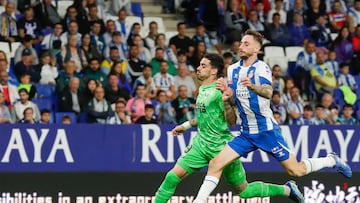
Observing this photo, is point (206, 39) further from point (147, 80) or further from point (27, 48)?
point (27, 48)

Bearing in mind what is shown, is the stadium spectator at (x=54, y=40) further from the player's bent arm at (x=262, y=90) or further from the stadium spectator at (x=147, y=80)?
the player's bent arm at (x=262, y=90)

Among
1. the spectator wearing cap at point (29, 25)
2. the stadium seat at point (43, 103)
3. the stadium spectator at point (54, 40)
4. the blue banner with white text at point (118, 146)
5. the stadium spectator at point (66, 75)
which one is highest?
the spectator wearing cap at point (29, 25)

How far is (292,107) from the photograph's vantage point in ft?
65.6

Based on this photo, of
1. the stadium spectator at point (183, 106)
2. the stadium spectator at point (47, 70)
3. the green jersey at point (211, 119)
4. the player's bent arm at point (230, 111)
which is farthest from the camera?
the stadium spectator at point (47, 70)

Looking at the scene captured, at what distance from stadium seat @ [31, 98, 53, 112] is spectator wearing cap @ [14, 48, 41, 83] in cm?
64

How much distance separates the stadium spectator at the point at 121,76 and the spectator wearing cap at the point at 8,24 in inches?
64.2

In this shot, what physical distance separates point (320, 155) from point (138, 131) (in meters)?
2.39

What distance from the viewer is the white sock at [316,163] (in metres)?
13.4

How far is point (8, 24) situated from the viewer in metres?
20.1

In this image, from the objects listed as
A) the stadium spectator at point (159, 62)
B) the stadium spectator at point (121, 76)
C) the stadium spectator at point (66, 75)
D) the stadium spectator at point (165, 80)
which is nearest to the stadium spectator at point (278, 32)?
the stadium spectator at point (159, 62)

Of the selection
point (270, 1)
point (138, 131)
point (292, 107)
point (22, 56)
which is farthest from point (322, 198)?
point (270, 1)

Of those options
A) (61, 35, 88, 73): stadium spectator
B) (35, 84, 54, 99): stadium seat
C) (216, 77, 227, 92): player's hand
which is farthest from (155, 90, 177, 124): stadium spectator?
(216, 77, 227, 92): player's hand

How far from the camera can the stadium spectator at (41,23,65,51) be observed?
1995 cm

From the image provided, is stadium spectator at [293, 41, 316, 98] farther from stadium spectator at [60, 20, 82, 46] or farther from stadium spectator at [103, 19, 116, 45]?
stadium spectator at [60, 20, 82, 46]
